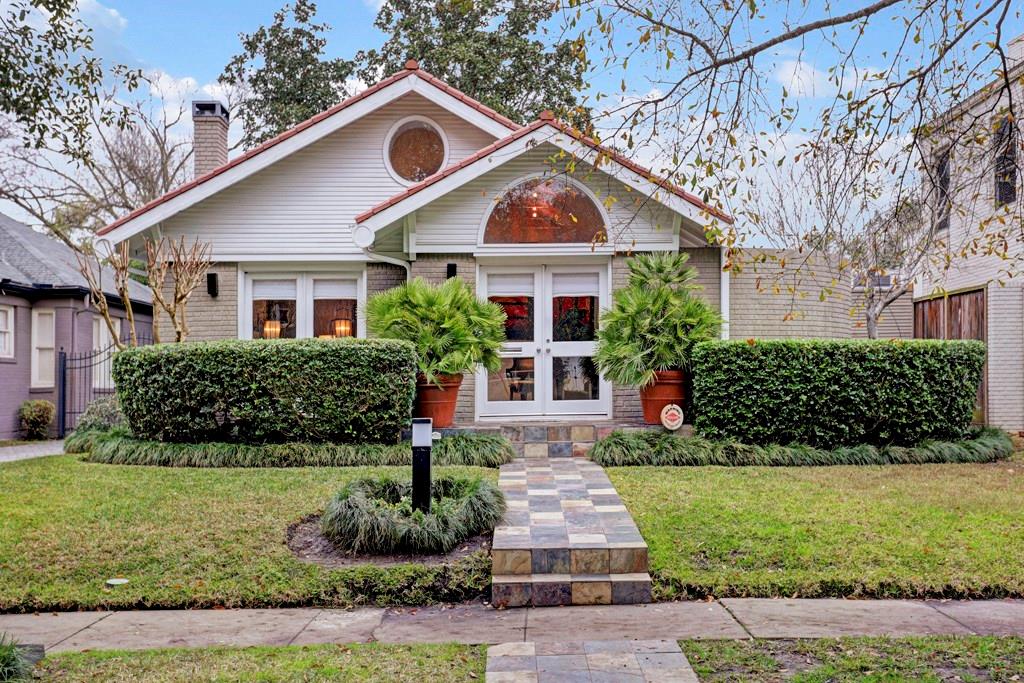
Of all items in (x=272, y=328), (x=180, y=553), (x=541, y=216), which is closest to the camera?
(x=180, y=553)

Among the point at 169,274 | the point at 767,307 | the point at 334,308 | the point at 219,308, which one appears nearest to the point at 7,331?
the point at 169,274

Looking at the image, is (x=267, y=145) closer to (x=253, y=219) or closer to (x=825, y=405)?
(x=253, y=219)

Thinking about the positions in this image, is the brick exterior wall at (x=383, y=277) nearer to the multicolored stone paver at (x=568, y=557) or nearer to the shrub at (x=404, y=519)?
the shrub at (x=404, y=519)

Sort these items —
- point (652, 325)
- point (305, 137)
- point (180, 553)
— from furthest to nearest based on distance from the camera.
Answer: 1. point (305, 137)
2. point (652, 325)
3. point (180, 553)

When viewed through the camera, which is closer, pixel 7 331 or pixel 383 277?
pixel 383 277

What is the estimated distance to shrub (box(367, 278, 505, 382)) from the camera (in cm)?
1058

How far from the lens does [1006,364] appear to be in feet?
43.9

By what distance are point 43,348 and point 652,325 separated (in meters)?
13.2

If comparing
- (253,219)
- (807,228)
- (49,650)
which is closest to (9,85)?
(49,650)

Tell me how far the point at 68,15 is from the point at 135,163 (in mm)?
22389

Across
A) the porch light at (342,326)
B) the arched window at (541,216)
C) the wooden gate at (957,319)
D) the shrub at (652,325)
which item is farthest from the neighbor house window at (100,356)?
the wooden gate at (957,319)

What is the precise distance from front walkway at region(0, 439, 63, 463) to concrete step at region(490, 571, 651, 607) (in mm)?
9183

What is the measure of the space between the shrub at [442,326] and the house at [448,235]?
2.84ft

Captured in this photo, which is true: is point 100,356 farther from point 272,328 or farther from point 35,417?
point 272,328
